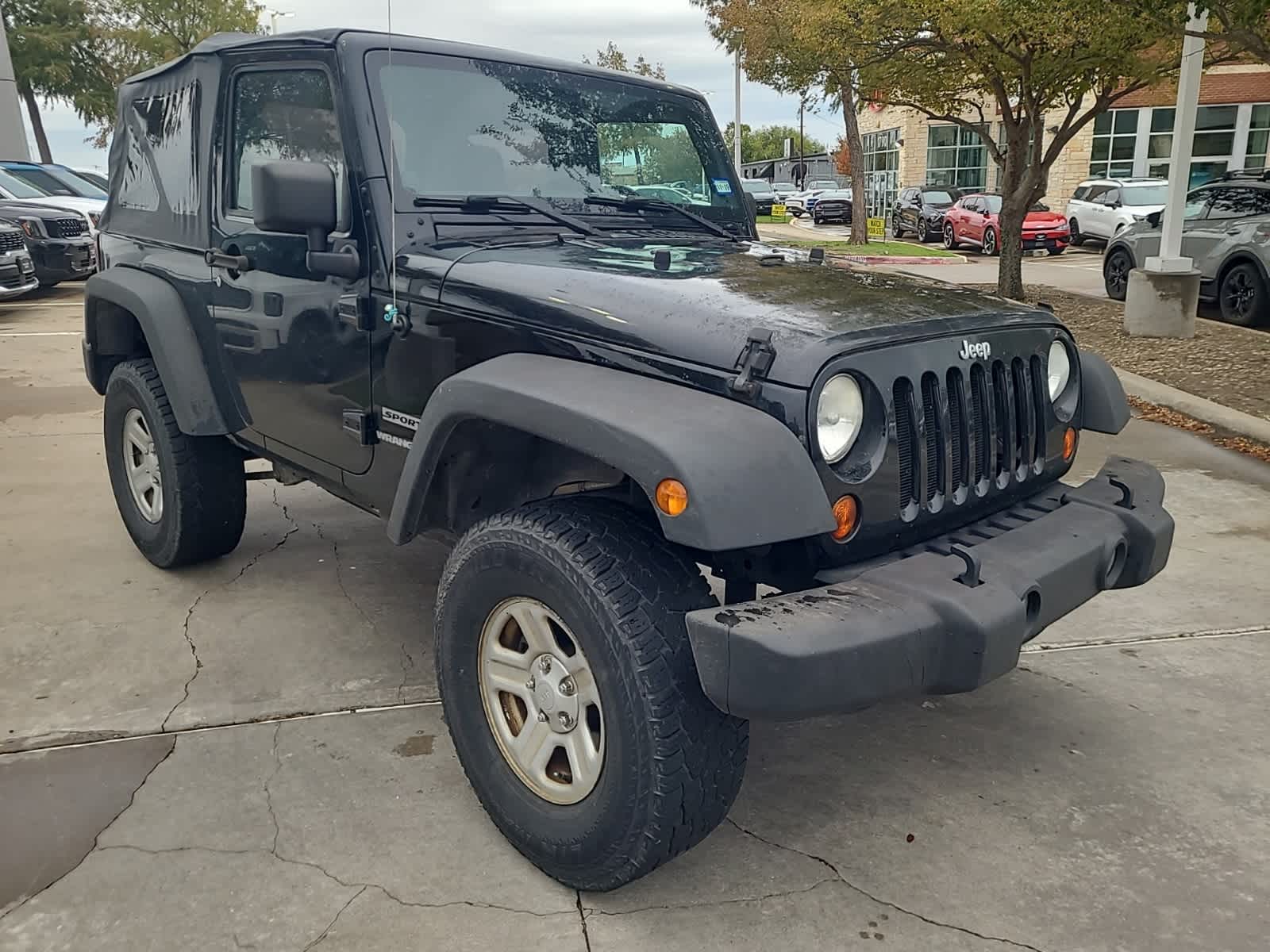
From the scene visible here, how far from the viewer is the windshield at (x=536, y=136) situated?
3.20 m

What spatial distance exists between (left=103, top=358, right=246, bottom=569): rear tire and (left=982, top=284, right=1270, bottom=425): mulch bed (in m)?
6.62

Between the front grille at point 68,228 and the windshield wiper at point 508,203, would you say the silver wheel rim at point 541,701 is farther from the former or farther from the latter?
the front grille at point 68,228

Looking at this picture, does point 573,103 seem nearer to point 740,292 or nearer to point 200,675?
point 740,292

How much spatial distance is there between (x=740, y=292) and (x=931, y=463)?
632 millimetres

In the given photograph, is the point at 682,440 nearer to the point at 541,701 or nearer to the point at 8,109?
the point at 541,701

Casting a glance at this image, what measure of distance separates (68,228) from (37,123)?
27.2 m

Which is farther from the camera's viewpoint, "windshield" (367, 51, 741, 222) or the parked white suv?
the parked white suv

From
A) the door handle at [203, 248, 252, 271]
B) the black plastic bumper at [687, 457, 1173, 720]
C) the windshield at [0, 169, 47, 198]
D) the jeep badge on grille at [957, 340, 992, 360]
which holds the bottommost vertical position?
the black plastic bumper at [687, 457, 1173, 720]

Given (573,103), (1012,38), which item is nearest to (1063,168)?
(1012,38)

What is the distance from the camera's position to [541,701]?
257 cm

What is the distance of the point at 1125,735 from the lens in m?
3.31

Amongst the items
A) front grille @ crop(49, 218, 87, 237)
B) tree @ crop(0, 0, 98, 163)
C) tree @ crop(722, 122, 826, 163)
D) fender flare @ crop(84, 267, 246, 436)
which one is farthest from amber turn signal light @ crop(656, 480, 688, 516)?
tree @ crop(722, 122, 826, 163)

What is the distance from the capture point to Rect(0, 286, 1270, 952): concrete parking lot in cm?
245

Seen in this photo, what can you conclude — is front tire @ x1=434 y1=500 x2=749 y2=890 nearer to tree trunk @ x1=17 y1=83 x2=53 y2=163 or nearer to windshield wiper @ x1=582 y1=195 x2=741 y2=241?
windshield wiper @ x1=582 y1=195 x2=741 y2=241
